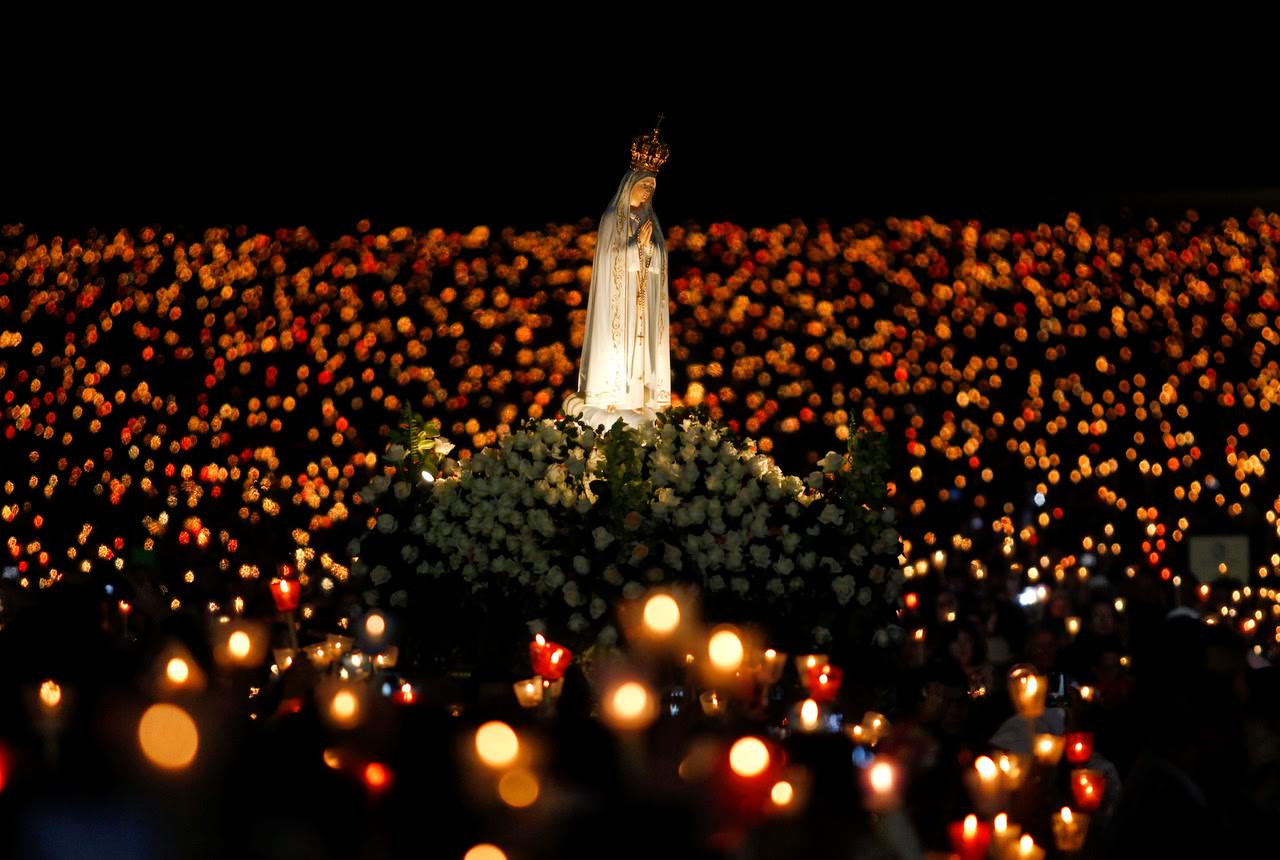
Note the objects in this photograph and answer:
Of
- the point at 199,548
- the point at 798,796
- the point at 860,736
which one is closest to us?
the point at 798,796

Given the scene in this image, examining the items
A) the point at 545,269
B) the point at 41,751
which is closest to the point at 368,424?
the point at 545,269

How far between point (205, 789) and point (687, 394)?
47.2 ft

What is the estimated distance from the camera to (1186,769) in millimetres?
4891

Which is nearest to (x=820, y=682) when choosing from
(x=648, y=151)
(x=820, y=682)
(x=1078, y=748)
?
(x=820, y=682)

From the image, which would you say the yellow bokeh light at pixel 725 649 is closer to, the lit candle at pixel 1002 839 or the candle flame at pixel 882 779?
the candle flame at pixel 882 779

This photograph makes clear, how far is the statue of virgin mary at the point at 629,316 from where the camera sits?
980 centimetres

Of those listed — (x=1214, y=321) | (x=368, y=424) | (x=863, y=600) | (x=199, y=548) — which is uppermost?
(x=1214, y=321)

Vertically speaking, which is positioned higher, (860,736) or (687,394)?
(687,394)

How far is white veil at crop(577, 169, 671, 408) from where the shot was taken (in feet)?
32.2

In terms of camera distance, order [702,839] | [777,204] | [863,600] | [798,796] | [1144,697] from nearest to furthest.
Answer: [702,839], [798,796], [1144,697], [863,600], [777,204]

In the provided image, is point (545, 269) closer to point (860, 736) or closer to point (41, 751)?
point (860, 736)

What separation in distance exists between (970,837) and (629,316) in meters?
4.80

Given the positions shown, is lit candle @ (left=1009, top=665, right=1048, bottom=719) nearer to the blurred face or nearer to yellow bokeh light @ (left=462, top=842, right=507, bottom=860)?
the blurred face

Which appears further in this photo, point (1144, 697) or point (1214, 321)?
point (1214, 321)
